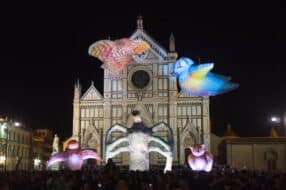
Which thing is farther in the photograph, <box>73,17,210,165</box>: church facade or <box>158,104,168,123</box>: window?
<box>158,104,168,123</box>: window

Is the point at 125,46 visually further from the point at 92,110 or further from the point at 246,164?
the point at 246,164

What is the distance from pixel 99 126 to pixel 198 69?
18834 mm

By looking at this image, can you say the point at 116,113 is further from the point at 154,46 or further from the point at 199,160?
the point at 199,160

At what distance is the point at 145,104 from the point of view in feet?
219

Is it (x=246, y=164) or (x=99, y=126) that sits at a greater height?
(x=99, y=126)

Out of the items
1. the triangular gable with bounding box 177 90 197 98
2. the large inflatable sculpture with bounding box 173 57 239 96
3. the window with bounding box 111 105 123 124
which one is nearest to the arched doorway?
the triangular gable with bounding box 177 90 197 98

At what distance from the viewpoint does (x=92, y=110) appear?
68.2 meters

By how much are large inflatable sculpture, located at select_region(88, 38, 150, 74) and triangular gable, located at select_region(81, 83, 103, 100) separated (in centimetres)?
704

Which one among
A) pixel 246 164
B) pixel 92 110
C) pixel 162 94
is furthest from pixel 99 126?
pixel 246 164

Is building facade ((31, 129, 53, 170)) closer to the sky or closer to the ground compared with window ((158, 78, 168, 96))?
closer to the ground

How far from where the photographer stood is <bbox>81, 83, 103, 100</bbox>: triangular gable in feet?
224

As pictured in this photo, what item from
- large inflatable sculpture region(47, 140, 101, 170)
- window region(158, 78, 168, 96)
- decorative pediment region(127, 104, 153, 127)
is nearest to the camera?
large inflatable sculpture region(47, 140, 101, 170)

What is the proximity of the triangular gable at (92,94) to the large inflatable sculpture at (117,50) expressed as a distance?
704 cm

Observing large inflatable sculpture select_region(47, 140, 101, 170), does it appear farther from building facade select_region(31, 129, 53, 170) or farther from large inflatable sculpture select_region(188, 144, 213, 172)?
building facade select_region(31, 129, 53, 170)
